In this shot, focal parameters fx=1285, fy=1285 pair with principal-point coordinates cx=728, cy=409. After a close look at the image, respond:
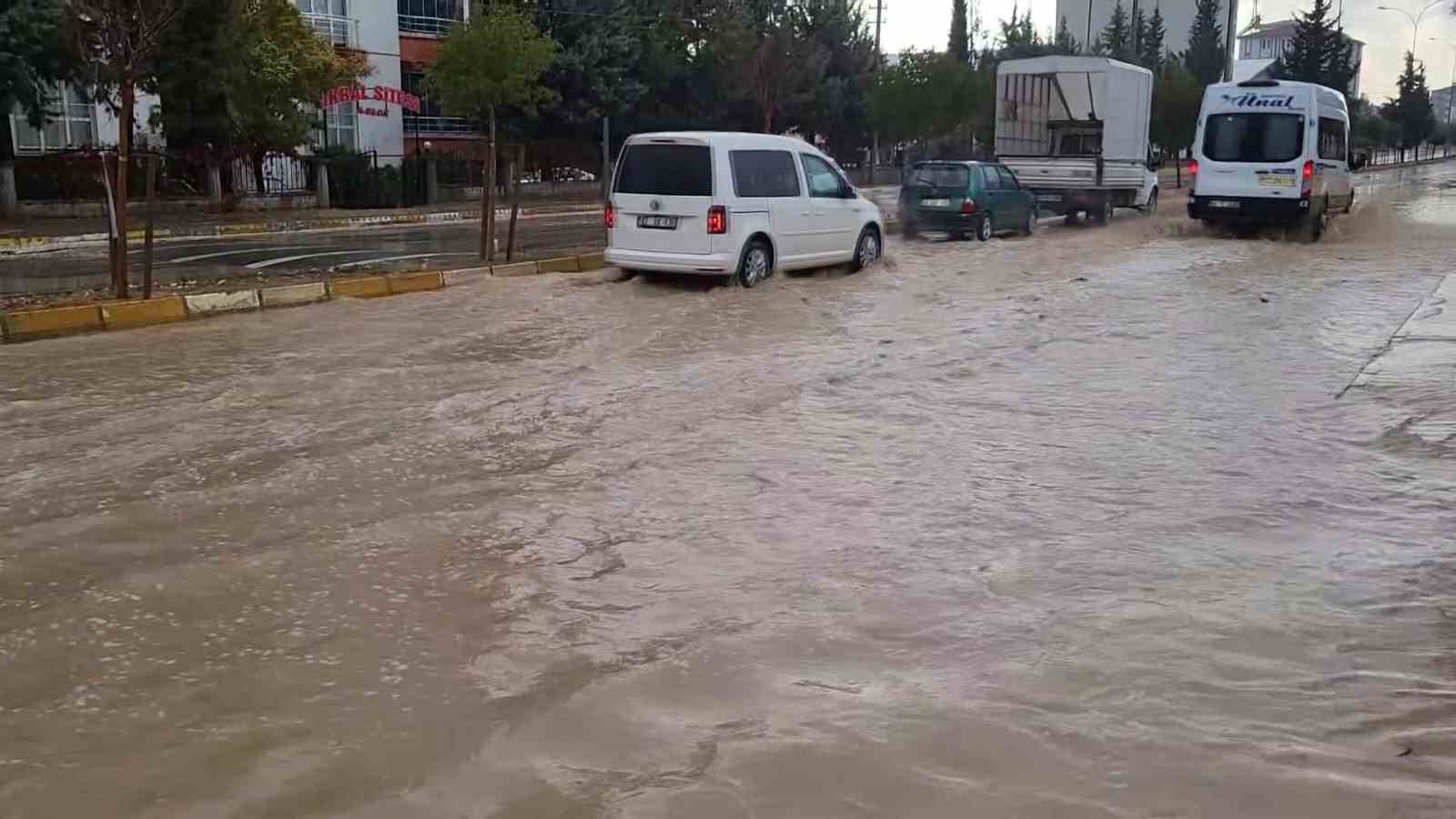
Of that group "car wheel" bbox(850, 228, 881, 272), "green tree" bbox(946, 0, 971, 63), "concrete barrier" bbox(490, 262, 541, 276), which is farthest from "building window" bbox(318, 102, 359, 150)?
"green tree" bbox(946, 0, 971, 63)

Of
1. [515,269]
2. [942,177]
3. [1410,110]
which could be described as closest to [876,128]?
[942,177]

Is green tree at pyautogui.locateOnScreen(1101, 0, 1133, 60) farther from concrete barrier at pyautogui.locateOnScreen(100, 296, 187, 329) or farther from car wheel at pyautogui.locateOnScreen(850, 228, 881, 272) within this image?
concrete barrier at pyautogui.locateOnScreen(100, 296, 187, 329)

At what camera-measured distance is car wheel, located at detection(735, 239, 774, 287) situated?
1423 cm

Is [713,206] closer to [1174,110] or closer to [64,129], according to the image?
[64,129]

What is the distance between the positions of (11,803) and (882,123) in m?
45.1

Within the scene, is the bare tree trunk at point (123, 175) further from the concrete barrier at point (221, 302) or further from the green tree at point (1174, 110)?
the green tree at point (1174, 110)

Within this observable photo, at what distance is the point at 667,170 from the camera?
13.9 metres

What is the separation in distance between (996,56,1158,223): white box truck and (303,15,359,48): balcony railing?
65.6 feet

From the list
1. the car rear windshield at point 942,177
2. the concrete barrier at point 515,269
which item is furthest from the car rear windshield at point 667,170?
the car rear windshield at point 942,177

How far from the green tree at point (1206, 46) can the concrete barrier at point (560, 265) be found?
70.9m

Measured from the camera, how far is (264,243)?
69.9 feet

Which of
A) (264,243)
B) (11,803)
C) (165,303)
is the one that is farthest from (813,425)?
(264,243)

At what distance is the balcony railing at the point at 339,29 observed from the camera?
36.7 m

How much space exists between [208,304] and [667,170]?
192 inches
